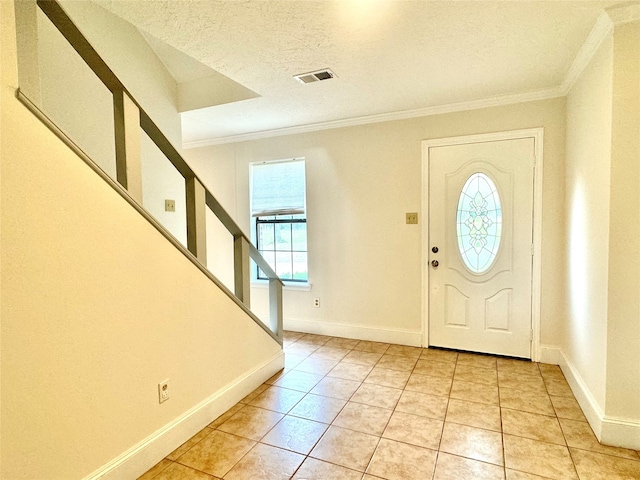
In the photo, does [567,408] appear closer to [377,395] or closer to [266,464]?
[377,395]

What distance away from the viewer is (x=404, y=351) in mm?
3535

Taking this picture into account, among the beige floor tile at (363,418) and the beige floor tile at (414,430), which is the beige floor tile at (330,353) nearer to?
the beige floor tile at (363,418)

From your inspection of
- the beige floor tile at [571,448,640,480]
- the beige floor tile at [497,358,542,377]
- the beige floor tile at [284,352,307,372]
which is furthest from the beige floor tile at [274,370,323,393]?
the beige floor tile at [571,448,640,480]

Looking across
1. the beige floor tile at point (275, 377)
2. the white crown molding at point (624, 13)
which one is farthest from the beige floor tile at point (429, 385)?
the white crown molding at point (624, 13)

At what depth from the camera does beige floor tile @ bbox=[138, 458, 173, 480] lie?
5.83 feet

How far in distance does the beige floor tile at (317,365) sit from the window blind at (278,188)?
67.3 inches

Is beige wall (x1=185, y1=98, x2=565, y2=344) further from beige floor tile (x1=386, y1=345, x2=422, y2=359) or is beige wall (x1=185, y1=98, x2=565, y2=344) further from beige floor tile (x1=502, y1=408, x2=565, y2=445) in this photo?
beige floor tile (x1=502, y1=408, x2=565, y2=445)

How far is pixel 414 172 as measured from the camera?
356cm

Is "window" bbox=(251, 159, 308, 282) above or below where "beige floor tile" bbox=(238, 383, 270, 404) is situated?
above

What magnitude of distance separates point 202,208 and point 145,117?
628mm

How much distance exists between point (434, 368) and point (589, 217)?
1713 millimetres

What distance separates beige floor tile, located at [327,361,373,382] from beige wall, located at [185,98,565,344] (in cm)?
71

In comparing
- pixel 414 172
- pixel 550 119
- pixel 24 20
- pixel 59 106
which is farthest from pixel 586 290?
pixel 59 106

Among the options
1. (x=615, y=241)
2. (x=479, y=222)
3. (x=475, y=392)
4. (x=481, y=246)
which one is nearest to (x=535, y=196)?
(x=479, y=222)
